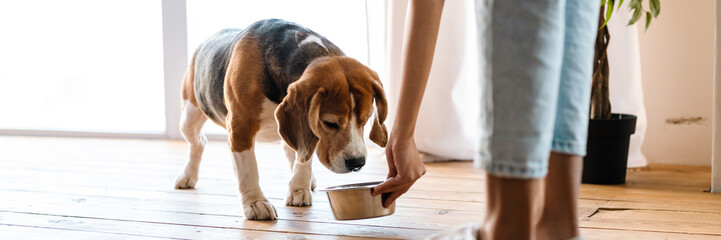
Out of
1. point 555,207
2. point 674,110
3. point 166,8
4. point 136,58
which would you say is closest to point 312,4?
point 166,8

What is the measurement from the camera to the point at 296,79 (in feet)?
6.55

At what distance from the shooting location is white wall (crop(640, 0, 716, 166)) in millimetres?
3074

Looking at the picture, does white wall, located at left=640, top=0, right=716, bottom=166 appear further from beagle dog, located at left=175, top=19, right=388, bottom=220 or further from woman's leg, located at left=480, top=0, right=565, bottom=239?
woman's leg, located at left=480, top=0, right=565, bottom=239

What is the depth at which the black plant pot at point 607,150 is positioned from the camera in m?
2.58

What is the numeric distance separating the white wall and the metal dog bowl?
1788 mm

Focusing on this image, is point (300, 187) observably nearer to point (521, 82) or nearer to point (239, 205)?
point (239, 205)

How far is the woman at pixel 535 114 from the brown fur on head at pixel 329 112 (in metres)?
0.61

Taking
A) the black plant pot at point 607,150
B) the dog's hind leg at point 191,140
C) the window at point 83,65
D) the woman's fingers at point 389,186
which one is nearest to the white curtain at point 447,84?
the black plant pot at point 607,150

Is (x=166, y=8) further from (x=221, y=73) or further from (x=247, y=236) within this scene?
(x=247, y=236)

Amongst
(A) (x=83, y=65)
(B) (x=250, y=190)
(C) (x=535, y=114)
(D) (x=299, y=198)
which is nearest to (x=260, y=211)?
(B) (x=250, y=190)

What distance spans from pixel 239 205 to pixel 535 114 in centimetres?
147

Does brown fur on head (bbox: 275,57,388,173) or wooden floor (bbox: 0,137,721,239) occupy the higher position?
brown fur on head (bbox: 275,57,388,173)

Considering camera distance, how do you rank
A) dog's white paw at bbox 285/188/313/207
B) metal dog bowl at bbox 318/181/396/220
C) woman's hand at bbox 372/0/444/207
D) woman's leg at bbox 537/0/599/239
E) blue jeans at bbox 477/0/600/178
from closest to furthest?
blue jeans at bbox 477/0/600/178 < woman's leg at bbox 537/0/599/239 < woman's hand at bbox 372/0/444/207 < metal dog bowl at bbox 318/181/396/220 < dog's white paw at bbox 285/188/313/207

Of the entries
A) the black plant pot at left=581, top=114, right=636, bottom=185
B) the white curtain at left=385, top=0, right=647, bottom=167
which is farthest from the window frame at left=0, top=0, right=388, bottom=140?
the black plant pot at left=581, top=114, right=636, bottom=185
